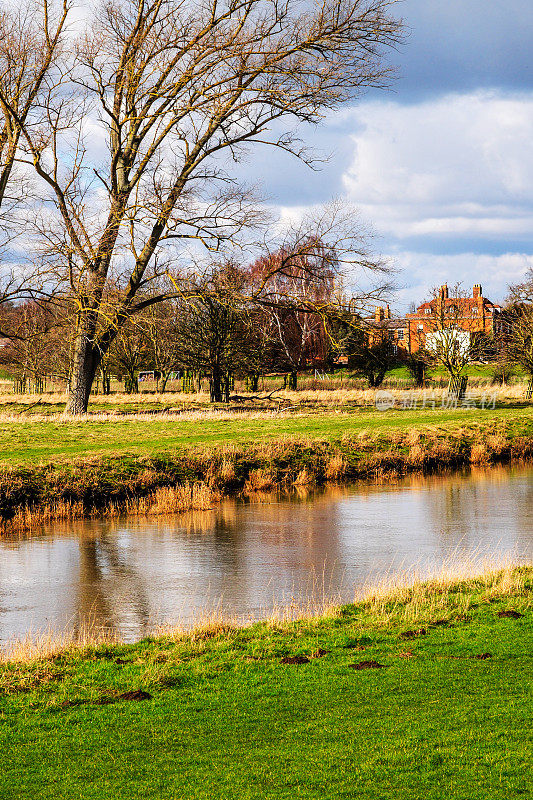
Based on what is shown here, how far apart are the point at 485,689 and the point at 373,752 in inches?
80.1

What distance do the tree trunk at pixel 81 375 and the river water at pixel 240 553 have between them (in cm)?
1317

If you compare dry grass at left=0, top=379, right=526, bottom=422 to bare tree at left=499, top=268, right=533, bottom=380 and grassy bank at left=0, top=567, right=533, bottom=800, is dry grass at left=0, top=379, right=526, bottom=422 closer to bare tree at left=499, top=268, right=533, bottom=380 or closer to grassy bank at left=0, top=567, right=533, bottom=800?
bare tree at left=499, top=268, right=533, bottom=380

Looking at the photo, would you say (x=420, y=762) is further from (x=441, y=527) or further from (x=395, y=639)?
(x=441, y=527)

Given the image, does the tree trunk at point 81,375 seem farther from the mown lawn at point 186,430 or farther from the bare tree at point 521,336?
the bare tree at point 521,336

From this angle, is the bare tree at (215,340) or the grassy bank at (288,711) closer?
the grassy bank at (288,711)

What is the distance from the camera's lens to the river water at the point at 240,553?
43.9ft

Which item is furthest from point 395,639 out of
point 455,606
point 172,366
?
point 172,366

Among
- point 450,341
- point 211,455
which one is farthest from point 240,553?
point 450,341

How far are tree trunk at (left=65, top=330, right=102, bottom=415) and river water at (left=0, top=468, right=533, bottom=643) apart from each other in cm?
1317

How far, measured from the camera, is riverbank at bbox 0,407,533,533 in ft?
72.4

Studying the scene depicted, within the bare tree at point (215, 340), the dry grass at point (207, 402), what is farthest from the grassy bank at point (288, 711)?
the bare tree at point (215, 340)

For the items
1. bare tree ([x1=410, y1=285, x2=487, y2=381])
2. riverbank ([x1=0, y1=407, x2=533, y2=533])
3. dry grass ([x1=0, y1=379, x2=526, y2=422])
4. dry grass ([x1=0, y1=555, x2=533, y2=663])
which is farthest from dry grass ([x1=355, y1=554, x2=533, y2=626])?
bare tree ([x1=410, y1=285, x2=487, y2=381])

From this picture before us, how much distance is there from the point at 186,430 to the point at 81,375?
6.61 metres

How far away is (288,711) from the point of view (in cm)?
769
